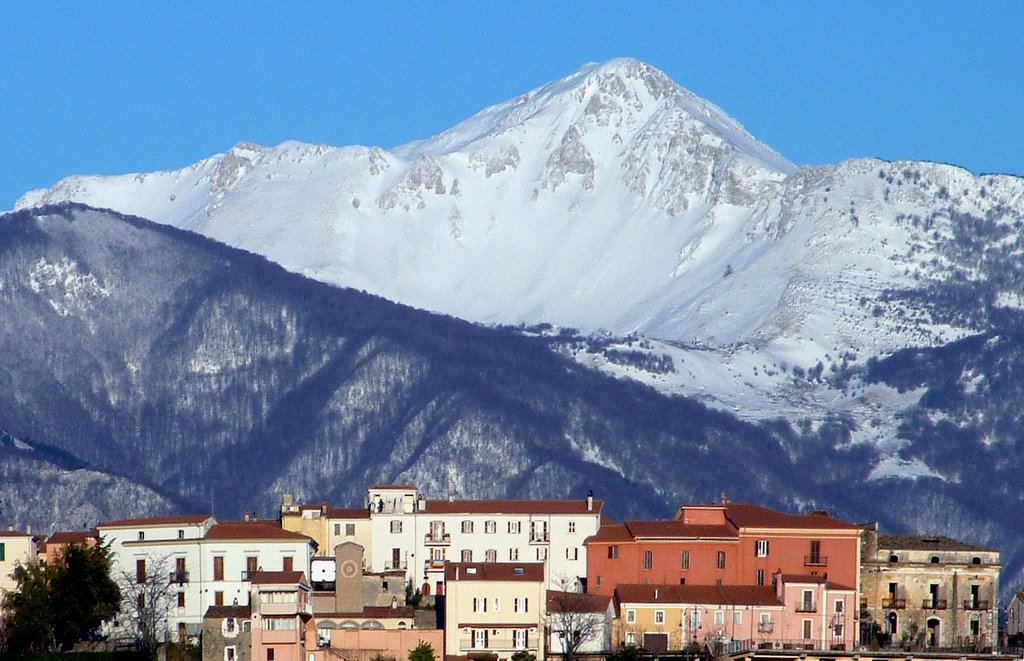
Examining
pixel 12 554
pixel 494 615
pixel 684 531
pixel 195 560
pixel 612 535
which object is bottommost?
pixel 494 615

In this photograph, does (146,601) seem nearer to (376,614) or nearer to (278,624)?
(278,624)

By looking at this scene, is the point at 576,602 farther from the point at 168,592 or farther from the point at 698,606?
the point at 168,592

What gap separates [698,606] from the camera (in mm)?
130375

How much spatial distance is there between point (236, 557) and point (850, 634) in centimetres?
2997

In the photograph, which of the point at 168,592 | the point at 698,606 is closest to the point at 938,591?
the point at 698,606

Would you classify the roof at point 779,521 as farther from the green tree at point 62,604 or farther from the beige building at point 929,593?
the green tree at point 62,604

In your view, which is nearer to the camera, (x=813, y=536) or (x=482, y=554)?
(x=813, y=536)

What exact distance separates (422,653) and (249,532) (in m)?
18.3

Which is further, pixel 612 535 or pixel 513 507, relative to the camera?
pixel 513 507

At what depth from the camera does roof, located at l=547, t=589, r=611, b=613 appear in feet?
427

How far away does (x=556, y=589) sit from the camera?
476ft

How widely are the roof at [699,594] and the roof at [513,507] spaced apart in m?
17.9

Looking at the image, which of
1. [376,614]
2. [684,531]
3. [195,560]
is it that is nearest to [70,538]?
[195,560]

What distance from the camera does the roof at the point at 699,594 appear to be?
13088cm
